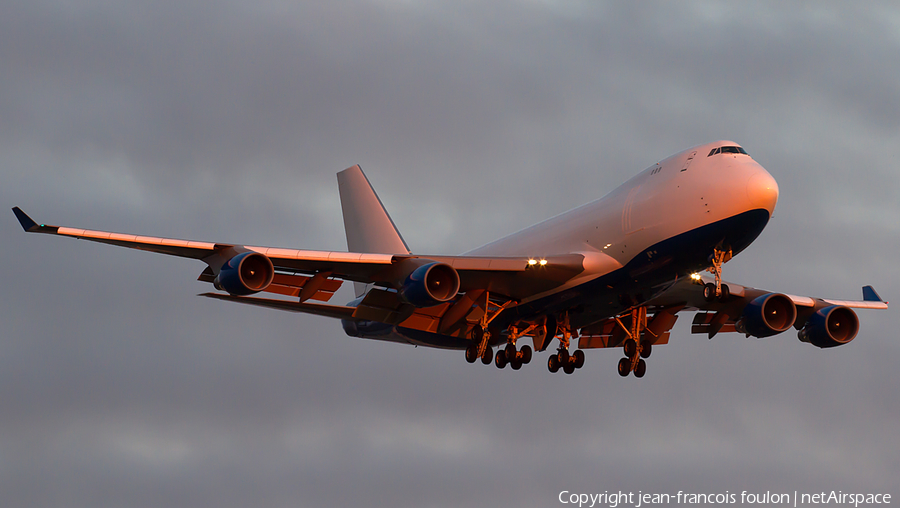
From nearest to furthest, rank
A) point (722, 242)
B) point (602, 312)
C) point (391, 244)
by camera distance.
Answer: point (722, 242) → point (602, 312) → point (391, 244)

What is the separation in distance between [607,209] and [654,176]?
1.97 metres

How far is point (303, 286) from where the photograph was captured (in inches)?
1312

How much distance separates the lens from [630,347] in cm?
3725

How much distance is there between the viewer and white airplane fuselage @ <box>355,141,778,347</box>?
29812 millimetres

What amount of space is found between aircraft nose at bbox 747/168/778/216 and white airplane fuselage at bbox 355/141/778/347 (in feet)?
0.10

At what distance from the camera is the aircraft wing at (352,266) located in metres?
30.6

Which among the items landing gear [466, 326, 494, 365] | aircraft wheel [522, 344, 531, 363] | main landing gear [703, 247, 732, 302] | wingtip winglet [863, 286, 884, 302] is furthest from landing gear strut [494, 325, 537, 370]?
wingtip winglet [863, 286, 884, 302]

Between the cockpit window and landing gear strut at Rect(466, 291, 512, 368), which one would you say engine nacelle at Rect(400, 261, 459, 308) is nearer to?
landing gear strut at Rect(466, 291, 512, 368)

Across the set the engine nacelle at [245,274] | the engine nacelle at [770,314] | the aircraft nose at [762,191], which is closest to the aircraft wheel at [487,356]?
the engine nacelle at [245,274]

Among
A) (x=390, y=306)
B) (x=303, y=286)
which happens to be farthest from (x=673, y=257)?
(x=303, y=286)

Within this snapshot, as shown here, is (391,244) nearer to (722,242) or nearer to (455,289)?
(455,289)

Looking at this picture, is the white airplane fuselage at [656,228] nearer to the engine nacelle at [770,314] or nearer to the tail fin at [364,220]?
the engine nacelle at [770,314]

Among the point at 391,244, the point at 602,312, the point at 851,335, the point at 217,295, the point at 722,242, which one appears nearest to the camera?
the point at 722,242

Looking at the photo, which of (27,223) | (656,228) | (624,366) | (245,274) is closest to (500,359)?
(624,366)
